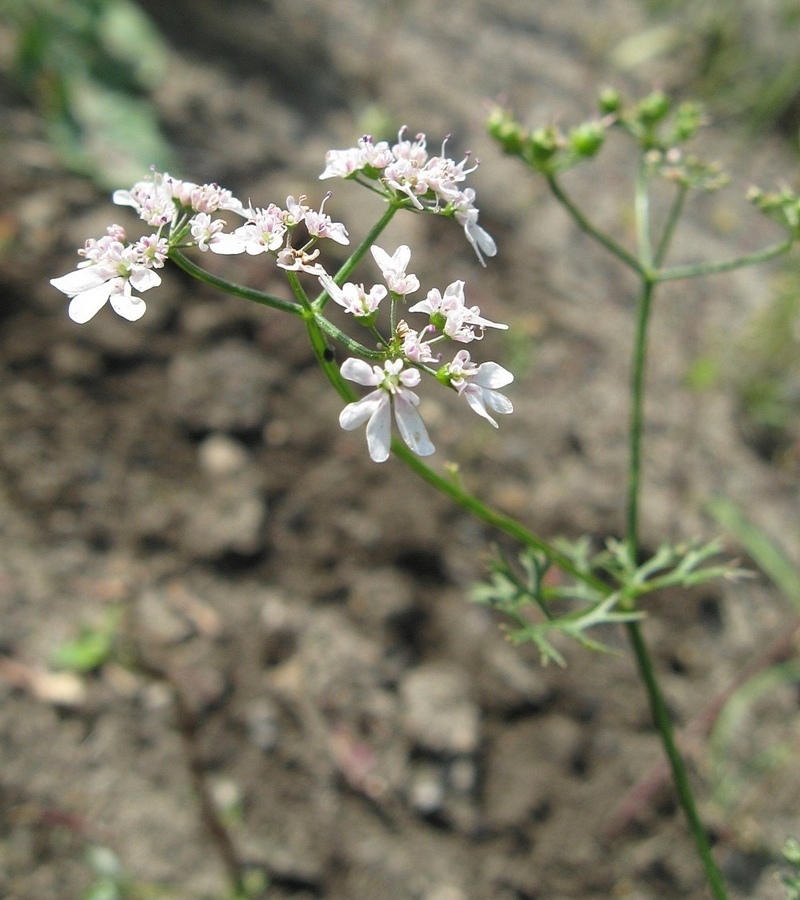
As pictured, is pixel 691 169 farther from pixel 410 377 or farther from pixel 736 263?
pixel 410 377

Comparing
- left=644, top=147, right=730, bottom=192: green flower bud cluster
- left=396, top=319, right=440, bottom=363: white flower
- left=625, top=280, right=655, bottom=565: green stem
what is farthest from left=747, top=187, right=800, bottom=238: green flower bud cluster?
left=396, top=319, right=440, bottom=363: white flower

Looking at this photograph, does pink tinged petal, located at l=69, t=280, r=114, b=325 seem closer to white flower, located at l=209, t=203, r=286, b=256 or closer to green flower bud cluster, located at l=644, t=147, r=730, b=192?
white flower, located at l=209, t=203, r=286, b=256

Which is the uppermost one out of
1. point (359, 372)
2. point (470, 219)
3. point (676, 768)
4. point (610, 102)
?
point (610, 102)

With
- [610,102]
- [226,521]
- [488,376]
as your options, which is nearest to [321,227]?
[488,376]

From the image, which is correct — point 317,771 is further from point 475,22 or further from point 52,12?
point 475,22

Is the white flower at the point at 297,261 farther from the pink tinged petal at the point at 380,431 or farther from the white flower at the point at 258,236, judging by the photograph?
the pink tinged petal at the point at 380,431

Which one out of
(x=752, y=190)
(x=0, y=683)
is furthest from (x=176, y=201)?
(x=0, y=683)

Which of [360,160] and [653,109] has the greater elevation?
[653,109]
